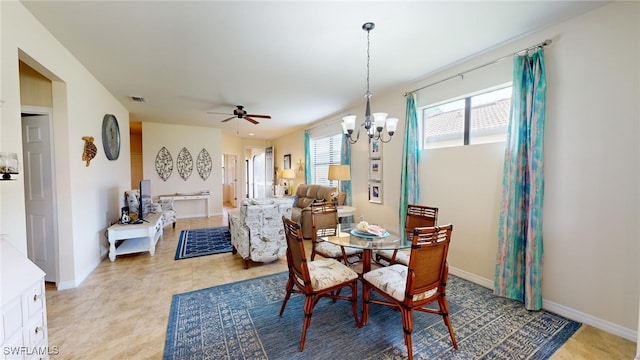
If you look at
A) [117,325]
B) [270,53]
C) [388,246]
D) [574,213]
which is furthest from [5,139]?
[574,213]

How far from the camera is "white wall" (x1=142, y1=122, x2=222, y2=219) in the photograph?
21.6 ft

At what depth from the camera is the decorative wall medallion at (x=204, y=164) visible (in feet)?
23.5

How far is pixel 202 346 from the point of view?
1855 millimetres

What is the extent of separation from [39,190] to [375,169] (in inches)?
179

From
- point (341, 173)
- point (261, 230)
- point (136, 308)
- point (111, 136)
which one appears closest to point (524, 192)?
point (341, 173)

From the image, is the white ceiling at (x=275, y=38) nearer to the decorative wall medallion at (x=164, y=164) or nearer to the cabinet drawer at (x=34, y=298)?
the cabinet drawer at (x=34, y=298)

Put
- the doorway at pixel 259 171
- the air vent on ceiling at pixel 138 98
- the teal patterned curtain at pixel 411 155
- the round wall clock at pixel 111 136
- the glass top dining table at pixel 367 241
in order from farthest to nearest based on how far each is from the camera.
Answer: the doorway at pixel 259 171 → the air vent on ceiling at pixel 138 98 → the round wall clock at pixel 111 136 → the teal patterned curtain at pixel 411 155 → the glass top dining table at pixel 367 241

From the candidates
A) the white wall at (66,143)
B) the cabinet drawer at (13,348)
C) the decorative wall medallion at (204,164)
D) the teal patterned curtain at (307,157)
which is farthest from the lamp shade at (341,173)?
the decorative wall medallion at (204,164)

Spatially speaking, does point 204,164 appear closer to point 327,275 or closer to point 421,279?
point 327,275

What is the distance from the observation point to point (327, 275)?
2.07 m

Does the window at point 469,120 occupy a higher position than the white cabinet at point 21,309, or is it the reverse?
the window at point 469,120

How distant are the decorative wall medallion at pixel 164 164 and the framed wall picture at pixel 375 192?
18.7 feet

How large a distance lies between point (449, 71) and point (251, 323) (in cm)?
368

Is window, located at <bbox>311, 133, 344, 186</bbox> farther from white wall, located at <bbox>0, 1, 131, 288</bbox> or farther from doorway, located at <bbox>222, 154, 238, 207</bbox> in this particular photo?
white wall, located at <bbox>0, 1, 131, 288</bbox>
